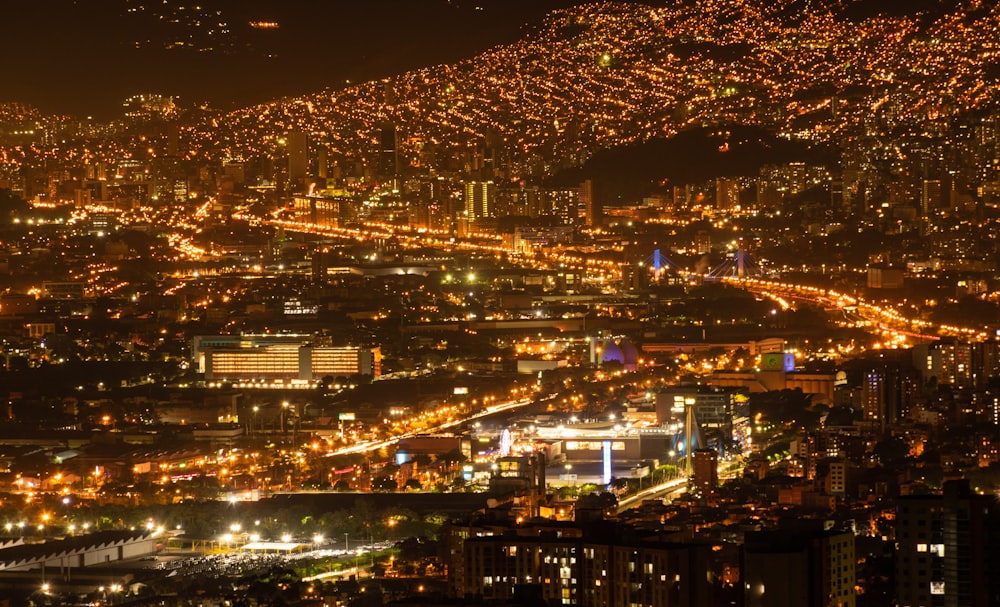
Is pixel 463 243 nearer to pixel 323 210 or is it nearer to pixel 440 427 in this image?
pixel 323 210

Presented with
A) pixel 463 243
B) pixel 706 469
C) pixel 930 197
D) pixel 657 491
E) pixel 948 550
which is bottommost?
pixel 657 491

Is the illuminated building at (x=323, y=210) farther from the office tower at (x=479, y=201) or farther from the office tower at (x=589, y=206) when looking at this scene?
the office tower at (x=589, y=206)

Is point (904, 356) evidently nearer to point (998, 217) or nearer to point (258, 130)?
point (998, 217)

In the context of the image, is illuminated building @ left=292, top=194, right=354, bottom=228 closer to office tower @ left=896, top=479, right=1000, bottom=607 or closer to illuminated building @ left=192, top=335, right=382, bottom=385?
illuminated building @ left=192, top=335, right=382, bottom=385

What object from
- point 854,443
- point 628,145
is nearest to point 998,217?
point 628,145

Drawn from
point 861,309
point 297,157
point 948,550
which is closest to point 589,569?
point 948,550

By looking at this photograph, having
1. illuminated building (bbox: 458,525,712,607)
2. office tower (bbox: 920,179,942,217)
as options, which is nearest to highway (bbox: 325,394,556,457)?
illuminated building (bbox: 458,525,712,607)

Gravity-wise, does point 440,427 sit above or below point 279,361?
below
